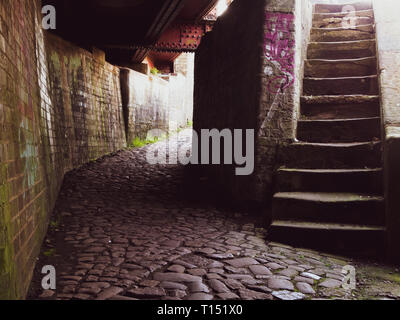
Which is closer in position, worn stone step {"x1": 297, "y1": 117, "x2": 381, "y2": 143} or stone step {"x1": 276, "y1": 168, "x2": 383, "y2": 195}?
stone step {"x1": 276, "y1": 168, "x2": 383, "y2": 195}

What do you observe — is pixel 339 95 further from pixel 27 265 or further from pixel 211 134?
pixel 27 265

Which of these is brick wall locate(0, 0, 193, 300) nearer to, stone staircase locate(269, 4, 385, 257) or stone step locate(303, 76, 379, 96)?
stone staircase locate(269, 4, 385, 257)

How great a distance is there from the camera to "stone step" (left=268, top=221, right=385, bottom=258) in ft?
12.4

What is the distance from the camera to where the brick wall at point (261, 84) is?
5.20 m

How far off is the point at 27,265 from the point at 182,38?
9.37 m

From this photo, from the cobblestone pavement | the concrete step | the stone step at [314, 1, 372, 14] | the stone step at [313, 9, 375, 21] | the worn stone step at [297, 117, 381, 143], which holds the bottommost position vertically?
the cobblestone pavement

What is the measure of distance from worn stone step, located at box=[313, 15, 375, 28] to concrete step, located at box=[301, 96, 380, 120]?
262 centimetres

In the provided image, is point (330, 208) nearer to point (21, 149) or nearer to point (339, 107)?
point (339, 107)

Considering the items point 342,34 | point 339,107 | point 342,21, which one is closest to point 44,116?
point 339,107

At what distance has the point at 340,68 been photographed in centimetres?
618

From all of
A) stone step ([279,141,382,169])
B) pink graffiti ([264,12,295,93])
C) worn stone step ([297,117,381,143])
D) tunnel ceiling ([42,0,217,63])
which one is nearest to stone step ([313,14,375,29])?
pink graffiti ([264,12,295,93])

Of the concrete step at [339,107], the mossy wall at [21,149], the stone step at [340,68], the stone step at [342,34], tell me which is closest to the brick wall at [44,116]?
the mossy wall at [21,149]

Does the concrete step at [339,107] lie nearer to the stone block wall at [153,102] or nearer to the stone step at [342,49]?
the stone step at [342,49]

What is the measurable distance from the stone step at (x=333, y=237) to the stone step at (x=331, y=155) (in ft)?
3.34
